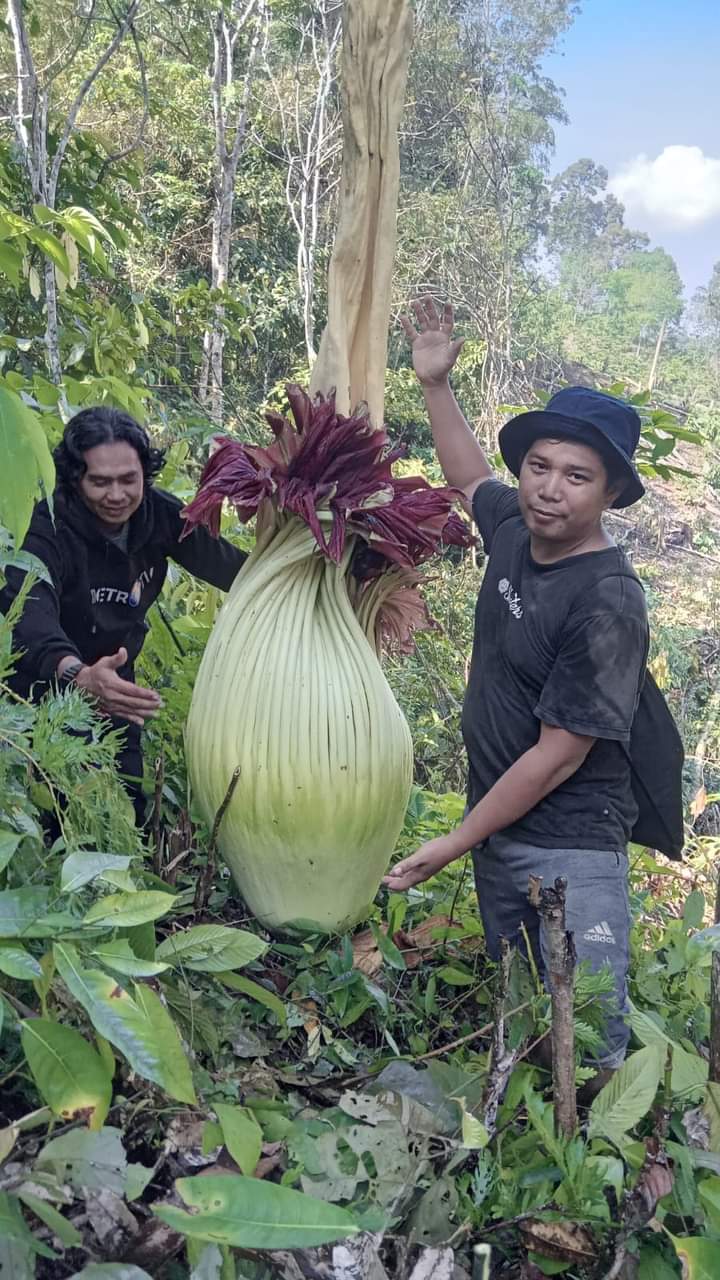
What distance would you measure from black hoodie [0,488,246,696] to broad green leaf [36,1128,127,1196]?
3.97 feet

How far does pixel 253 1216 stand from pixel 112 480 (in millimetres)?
1537

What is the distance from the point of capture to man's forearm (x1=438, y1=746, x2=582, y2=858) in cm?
156

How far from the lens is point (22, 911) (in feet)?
2.40

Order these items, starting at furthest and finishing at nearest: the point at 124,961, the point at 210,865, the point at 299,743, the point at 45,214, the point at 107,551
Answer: the point at 107,551
the point at 45,214
the point at 299,743
the point at 210,865
the point at 124,961

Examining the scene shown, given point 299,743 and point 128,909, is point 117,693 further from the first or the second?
point 128,909

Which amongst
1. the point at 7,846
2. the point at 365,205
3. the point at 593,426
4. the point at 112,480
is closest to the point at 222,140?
the point at 365,205

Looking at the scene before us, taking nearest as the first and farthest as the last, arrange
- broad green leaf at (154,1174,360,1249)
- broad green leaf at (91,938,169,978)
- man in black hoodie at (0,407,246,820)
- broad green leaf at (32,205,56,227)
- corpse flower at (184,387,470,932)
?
broad green leaf at (154,1174,360,1249)
broad green leaf at (91,938,169,978)
corpse flower at (184,387,470,932)
broad green leaf at (32,205,56,227)
man in black hoodie at (0,407,246,820)

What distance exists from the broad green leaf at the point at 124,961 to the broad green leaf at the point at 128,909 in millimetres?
17

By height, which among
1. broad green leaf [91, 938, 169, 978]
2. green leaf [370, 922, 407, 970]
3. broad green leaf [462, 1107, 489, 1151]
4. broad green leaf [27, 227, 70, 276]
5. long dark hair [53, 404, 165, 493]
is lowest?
green leaf [370, 922, 407, 970]

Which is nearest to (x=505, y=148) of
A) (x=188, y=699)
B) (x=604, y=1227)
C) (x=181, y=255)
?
(x=181, y=255)

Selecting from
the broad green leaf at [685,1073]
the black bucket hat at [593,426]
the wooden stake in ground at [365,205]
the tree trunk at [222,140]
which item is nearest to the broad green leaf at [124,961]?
the broad green leaf at [685,1073]

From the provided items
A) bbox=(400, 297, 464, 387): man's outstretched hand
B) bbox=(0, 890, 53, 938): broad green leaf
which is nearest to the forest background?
bbox=(0, 890, 53, 938): broad green leaf

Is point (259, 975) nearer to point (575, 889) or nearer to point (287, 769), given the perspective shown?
point (287, 769)

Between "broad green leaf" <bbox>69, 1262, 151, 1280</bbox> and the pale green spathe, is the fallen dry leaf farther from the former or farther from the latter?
the pale green spathe
